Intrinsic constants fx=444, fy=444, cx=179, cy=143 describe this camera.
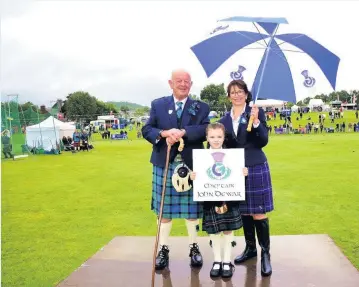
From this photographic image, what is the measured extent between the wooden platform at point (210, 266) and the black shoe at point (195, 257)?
6 cm

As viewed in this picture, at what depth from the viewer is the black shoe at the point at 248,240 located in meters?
4.11

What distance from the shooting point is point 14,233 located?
6418 millimetres

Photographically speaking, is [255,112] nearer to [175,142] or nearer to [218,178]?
[218,178]

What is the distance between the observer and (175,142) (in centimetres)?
377

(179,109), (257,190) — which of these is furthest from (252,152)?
(179,109)

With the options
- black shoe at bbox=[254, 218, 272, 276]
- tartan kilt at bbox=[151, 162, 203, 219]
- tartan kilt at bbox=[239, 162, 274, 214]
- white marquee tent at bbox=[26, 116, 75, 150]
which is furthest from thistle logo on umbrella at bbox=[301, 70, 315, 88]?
white marquee tent at bbox=[26, 116, 75, 150]

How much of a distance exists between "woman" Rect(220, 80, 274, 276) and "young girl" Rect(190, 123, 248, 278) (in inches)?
7.3

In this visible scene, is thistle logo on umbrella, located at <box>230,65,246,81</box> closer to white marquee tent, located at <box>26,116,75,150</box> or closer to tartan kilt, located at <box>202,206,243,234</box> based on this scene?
tartan kilt, located at <box>202,206,243,234</box>

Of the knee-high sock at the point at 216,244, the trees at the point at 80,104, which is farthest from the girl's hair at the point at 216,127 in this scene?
the trees at the point at 80,104

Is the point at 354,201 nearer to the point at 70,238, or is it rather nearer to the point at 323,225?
the point at 323,225

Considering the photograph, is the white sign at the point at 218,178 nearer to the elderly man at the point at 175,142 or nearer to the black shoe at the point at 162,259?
the elderly man at the point at 175,142

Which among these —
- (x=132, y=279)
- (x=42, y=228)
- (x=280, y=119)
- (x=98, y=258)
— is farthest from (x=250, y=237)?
(x=280, y=119)

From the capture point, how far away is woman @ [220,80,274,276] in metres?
3.66

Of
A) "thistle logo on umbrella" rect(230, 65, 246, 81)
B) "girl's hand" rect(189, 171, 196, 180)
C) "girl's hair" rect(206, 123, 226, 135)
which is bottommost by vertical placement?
"girl's hand" rect(189, 171, 196, 180)
